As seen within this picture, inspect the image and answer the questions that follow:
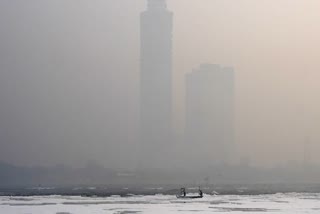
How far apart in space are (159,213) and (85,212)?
655 cm

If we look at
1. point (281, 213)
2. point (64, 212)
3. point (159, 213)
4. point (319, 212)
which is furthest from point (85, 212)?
point (319, 212)

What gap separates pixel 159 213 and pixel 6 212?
13667 millimetres

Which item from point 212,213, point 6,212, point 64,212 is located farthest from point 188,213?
point 6,212

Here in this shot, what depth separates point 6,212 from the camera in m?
56.7

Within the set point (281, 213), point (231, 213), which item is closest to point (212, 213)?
point (231, 213)

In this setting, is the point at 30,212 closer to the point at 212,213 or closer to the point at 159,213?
the point at 159,213

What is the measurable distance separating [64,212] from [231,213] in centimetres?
1453

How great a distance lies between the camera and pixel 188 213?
181 feet

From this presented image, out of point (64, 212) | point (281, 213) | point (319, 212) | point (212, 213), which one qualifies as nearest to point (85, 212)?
point (64, 212)

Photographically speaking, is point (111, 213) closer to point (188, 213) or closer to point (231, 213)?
point (188, 213)

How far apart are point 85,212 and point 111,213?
2.32 metres

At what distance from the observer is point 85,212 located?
56.0m

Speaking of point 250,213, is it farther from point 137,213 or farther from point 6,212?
point 6,212

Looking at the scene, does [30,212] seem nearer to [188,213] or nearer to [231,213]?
[188,213]
